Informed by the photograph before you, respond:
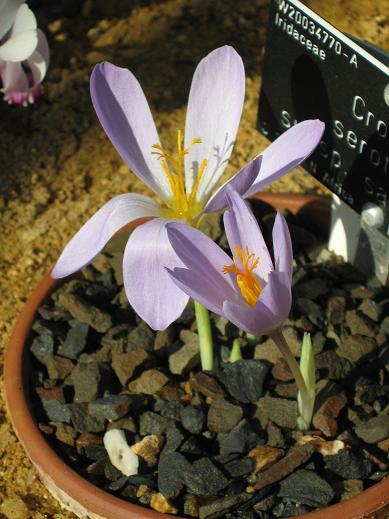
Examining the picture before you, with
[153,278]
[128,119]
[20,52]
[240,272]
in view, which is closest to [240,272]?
[240,272]

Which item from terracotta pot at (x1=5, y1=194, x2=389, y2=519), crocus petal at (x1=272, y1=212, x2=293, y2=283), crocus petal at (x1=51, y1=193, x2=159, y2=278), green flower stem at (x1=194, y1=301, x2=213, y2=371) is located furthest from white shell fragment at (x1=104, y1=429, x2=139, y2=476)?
crocus petal at (x1=272, y1=212, x2=293, y2=283)

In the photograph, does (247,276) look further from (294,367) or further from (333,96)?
(333,96)

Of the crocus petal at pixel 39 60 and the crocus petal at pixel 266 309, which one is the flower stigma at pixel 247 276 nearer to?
the crocus petal at pixel 266 309

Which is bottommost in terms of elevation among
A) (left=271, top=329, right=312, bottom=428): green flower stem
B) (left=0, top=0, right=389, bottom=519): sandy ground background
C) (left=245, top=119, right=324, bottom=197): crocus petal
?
(left=0, top=0, right=389, bottom=519): sandy ground background

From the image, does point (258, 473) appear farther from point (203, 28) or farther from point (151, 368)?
point (203, 28)

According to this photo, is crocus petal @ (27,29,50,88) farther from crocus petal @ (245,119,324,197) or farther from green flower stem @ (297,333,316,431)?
green flower stem @ (297,333,316,431)

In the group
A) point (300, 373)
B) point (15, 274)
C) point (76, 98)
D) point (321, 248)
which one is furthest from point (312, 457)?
point (76, 98)

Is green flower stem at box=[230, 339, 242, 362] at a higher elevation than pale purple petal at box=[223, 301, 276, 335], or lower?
lower
